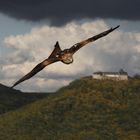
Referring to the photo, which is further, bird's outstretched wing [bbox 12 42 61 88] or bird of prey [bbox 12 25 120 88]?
bird's outstretched wing [bbox 12 42 61 88]

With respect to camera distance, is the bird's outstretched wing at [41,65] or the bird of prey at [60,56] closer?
the bird of prey at [60,56]

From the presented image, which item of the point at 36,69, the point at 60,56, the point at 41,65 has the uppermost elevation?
the point at 60,56

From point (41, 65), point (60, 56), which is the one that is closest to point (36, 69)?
point (41, 65)

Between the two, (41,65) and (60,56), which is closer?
(60,56)

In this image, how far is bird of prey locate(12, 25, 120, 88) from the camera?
17797mm

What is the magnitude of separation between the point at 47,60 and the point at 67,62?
34.4 inches

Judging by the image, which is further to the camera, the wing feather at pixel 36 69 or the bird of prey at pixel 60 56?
the wing feather at pixel 36 69

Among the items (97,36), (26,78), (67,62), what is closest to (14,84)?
(26,78)

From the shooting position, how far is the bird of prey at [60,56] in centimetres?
1780

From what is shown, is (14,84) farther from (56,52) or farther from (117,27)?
(117,27)

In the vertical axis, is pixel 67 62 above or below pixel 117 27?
Answer: below

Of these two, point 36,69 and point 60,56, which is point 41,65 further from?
point 60,56

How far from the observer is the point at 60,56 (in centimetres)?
1809

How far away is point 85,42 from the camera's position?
1855 cm
